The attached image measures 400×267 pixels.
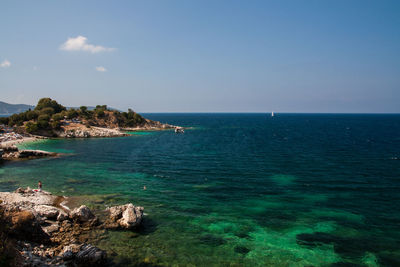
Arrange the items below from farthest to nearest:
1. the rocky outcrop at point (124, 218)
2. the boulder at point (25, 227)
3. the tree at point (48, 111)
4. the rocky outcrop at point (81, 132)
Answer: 1. the tree at point (48, 111)
2. the rocky outcrop at point (81, 132)
3. the rocky outcrop at point (124, 218)
4. the boulder at point (25, 227)

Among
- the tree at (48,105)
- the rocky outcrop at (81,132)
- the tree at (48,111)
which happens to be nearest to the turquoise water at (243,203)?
the rocky outcrop at (81,132)

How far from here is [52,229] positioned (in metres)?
23.8

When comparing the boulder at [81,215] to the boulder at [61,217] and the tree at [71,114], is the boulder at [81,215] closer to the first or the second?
the boulder at [61,217]

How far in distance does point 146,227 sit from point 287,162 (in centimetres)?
4105

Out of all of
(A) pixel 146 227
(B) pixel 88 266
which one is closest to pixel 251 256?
(A) pixel 146 227

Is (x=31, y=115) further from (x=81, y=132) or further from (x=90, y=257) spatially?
(x=90, y=257)

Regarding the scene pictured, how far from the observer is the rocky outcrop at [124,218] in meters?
24.6

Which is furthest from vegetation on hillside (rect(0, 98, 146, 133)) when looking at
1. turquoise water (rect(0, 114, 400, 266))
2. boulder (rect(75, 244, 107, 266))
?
boulder (rect(75, 244, 107, 266))

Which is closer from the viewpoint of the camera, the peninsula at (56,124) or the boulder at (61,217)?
the boulder at (61,217)

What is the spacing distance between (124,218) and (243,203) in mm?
15595

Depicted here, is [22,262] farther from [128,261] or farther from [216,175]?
[216,175]

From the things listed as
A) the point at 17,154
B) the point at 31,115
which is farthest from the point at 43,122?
the point at 17,154

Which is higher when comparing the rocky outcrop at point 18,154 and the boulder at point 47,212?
the rocky outcrop at point 18,154

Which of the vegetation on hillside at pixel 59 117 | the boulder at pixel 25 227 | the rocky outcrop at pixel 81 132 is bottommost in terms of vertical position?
the boulder at pixel 25 227
